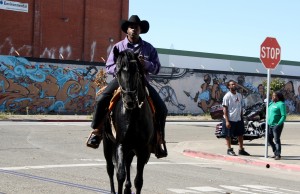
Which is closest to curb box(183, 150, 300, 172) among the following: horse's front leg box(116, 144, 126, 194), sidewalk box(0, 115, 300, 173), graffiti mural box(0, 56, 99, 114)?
sidewalk box(0, 115, 300, 173)

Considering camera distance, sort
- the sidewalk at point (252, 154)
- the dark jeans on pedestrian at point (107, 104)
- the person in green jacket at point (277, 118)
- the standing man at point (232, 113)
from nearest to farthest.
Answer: the dark jeans on pedestrian at point (107, 104), the sidewalk at point (252, 154), the person in green jacket at point (277, 118), the standing man at point (232, 113)

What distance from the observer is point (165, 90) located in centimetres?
4784

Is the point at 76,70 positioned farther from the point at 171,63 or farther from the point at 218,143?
the point at 218,143

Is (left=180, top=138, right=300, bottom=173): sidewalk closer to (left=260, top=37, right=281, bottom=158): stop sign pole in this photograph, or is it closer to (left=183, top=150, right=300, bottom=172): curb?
(left=183, top=150, right=300, bottom=172): curb

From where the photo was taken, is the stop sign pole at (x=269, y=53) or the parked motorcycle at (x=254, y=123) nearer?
the stop sign pole at (x=269, y=53)

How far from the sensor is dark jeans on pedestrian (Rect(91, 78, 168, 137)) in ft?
24.9

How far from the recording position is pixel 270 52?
629 inches

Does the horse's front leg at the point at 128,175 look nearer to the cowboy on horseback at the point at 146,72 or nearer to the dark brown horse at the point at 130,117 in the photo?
the dark brown horse at the point at 130,117

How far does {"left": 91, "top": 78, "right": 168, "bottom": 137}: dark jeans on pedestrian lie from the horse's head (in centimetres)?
61

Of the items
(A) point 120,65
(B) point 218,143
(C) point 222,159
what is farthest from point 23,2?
(A) point 120,65

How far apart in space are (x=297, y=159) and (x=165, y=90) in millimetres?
32310

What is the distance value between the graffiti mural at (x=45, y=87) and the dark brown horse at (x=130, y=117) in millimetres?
34507

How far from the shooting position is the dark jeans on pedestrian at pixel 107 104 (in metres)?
7.58

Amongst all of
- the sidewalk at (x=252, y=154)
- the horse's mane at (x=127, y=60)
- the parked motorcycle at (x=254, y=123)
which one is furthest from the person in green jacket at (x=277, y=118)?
the horse's mane at (x=127, y=60)
